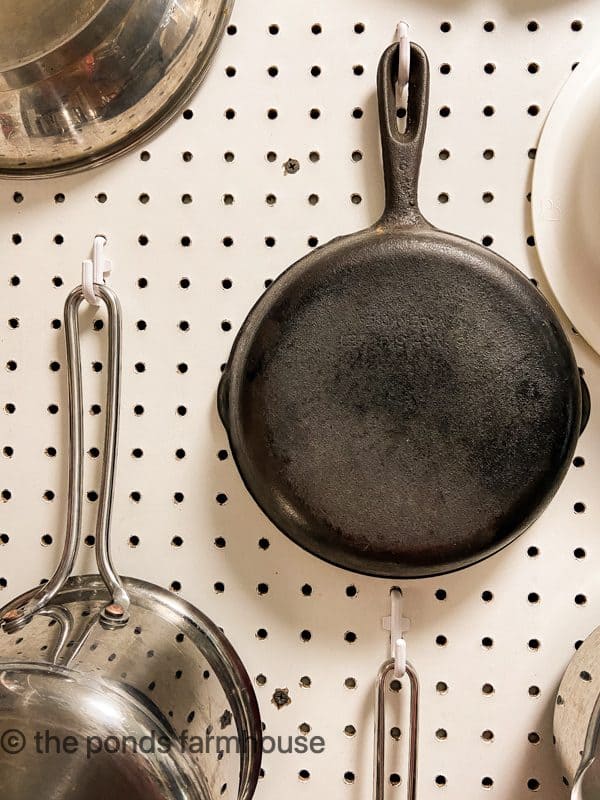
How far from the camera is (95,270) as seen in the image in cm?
62

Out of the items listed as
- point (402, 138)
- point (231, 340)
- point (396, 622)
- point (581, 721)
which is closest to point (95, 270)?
point (231, 340)

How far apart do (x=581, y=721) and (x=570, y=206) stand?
39 centimetres

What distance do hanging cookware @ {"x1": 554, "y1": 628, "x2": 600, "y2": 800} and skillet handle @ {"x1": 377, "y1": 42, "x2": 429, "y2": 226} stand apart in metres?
0.37

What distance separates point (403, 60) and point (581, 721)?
0.52m

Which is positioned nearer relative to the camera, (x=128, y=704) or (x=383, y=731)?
(x=128, y=704)

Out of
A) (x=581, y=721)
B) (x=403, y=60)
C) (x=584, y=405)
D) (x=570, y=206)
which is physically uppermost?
(x=403, y=60)

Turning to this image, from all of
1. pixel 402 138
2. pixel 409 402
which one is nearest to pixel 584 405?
pixel 409 402

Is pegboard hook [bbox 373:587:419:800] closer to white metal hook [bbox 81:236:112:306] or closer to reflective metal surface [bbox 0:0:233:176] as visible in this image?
white metal hook [bbox 81:236:112:306]

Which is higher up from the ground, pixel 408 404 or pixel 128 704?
pixel 408 404

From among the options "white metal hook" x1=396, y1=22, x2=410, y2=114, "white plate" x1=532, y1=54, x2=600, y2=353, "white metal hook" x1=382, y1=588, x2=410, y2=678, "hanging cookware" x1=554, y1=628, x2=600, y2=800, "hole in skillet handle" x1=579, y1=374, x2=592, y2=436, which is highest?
"white metal hook" x1=396, y1=22, x2=410, y2=114

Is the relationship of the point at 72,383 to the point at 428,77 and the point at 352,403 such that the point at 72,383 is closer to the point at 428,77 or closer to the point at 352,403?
the point at 352,403

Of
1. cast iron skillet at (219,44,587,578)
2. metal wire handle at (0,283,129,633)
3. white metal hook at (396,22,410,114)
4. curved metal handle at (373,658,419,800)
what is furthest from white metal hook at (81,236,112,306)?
curved metal handle at (373,658,419,800)

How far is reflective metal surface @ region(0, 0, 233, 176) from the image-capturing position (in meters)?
0.54

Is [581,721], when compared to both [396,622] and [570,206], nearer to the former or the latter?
[396,622]
